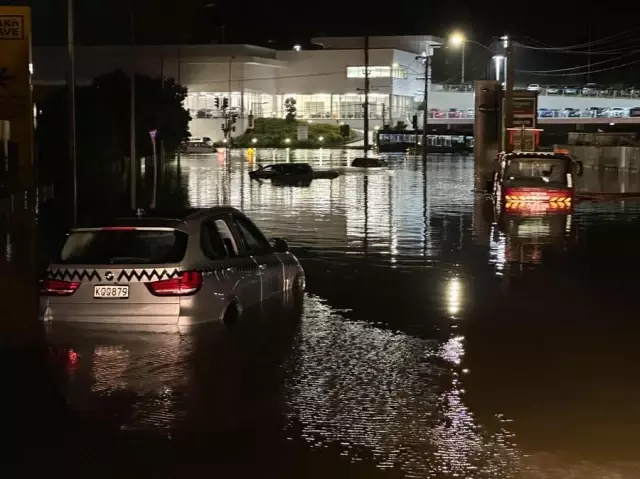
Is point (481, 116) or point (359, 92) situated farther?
point (359, 92)

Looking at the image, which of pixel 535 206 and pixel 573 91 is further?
pixel 573 91

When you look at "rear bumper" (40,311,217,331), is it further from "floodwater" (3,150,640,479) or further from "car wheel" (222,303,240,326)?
"car wheel" (222,303,240,326)

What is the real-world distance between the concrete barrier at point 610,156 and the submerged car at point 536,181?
2711cm

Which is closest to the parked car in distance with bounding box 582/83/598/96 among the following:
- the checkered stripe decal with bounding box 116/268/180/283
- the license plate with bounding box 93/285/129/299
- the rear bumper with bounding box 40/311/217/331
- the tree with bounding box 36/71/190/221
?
the tree with bounding box 36/71/190/221

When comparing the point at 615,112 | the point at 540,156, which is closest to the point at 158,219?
the point at 540,156

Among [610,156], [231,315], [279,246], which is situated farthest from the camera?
[610,156]

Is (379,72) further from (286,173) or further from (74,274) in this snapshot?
(74,274)

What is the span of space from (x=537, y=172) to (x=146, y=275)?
76.3 feet

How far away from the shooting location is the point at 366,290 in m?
16.1

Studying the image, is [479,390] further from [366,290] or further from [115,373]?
[366,290]

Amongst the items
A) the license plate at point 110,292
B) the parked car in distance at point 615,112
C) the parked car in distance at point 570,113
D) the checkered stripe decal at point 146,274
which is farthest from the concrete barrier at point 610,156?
the parked car in distance at point 615,112

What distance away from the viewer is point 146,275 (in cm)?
1148

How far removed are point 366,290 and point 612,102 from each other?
11943cm

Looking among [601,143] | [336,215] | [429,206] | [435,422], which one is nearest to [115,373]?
[435,422]
